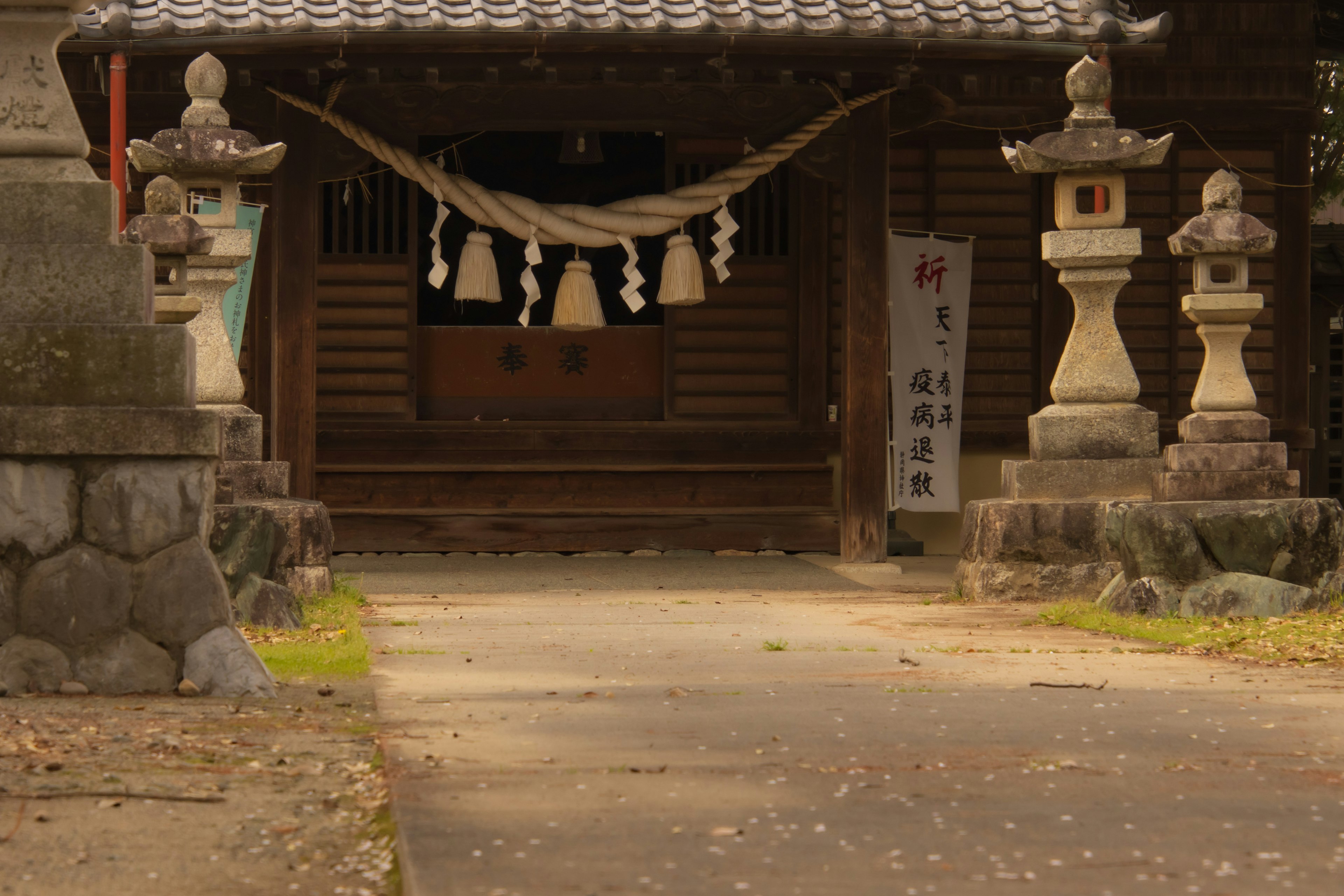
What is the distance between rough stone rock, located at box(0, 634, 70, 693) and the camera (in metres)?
4.76

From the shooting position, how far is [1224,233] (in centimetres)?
802

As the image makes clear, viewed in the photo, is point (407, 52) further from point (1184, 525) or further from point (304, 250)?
point (1184, 525)

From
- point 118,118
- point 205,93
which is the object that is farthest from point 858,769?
point 118,118

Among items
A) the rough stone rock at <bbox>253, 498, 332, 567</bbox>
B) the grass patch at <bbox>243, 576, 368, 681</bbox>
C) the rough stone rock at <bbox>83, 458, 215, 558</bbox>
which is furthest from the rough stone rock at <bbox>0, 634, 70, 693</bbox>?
the rough stone rock at <bbox>253, 498, 332, 567</bbox>

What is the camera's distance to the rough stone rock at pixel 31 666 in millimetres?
4758

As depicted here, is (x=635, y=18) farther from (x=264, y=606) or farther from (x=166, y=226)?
(x=264, y=606)

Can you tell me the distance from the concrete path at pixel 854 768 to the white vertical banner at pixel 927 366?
17.2ft

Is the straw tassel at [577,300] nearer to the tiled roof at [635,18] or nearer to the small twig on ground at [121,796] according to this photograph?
the tiled roof at [635,18]

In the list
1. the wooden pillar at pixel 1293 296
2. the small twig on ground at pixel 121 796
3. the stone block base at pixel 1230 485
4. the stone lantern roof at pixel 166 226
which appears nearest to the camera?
the small twig on ground at pixel 121 796

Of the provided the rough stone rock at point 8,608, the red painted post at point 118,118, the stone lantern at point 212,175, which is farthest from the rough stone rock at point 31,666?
the red painted post at point 118,118

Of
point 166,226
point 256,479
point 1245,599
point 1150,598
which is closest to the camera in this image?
point 1245,599

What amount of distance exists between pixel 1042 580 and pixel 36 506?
5.22m

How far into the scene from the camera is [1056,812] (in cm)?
324

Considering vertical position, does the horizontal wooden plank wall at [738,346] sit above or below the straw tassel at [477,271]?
below
